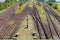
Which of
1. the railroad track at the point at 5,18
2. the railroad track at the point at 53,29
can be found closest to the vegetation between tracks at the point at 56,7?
the railroad track at the point at 53,29

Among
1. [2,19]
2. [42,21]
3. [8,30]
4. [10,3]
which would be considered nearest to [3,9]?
→ [10,3]

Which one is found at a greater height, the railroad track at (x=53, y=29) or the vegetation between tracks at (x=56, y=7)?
the vegetation between tracks at (x=56, y=7)

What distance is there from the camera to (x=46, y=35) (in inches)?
703

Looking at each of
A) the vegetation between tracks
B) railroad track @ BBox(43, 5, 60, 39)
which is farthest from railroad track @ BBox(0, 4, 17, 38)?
the vegetation between tracks

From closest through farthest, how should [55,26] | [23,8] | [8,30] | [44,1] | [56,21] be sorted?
[8,30] → [55,26] → [56,21] → [44,1] → [23,8]

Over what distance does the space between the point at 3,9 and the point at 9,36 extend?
1368 centimetres

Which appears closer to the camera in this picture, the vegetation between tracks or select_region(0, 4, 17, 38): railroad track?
select_region(0, 4, 17, 38): railroad track

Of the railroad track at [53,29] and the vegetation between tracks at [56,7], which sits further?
the vegetation between tracks at [56,7]

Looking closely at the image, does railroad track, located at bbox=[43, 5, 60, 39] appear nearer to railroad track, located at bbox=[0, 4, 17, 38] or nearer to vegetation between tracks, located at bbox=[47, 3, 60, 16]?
vegetation between tracks, located at bbox=[47, 3, 60, 16]

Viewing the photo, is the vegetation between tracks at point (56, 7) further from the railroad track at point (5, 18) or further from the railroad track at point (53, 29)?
the railroad track at point (5, 18)

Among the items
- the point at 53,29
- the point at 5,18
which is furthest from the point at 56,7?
the point at 53,29

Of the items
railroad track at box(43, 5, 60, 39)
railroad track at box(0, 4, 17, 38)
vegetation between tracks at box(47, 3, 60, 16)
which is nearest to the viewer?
railroad track at box(43, 5, 60, 39)

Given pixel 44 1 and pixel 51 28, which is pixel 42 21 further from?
pixel 44 1

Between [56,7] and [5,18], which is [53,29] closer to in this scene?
[5,18]
